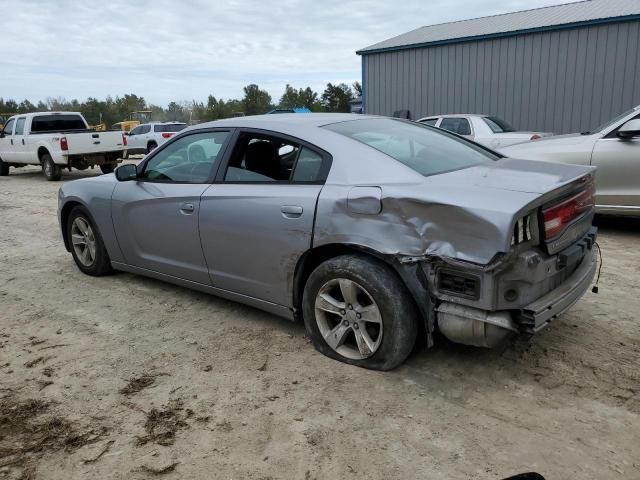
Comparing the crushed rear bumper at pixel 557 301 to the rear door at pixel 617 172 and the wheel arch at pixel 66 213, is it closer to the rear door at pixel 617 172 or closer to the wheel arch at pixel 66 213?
the rear door at pixel 617 172

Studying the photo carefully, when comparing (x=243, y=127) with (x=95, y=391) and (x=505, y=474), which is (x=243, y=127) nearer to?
(x=95, y=391)

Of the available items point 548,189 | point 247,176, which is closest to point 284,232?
point 247,176

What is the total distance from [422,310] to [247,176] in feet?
5.12

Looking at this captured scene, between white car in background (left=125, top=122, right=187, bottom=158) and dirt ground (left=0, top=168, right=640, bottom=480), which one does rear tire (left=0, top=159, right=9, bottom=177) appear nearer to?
white car in background (left=125, top=122, right=187, bottom=158)

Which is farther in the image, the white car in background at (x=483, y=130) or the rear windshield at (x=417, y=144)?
the white car in background at (x=483, y=130)

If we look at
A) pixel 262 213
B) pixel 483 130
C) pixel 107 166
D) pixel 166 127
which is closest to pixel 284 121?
pixel 262 213

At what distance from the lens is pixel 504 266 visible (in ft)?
8.57

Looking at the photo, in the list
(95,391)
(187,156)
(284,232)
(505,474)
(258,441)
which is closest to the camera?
(505,474)

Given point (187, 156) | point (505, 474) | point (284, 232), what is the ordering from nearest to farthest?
point (505, 474) < point (284, 232) < point (187, 156)

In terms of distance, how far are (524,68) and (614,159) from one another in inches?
369

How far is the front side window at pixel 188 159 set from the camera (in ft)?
13.0

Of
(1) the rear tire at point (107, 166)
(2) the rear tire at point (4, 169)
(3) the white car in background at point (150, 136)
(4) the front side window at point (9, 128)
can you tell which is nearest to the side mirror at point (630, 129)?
(1) the rear tire at point (107, 166)

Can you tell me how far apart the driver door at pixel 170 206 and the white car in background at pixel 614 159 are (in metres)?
4.57

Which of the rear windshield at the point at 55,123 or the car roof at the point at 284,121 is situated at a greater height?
the car roof at the point at 284,121
